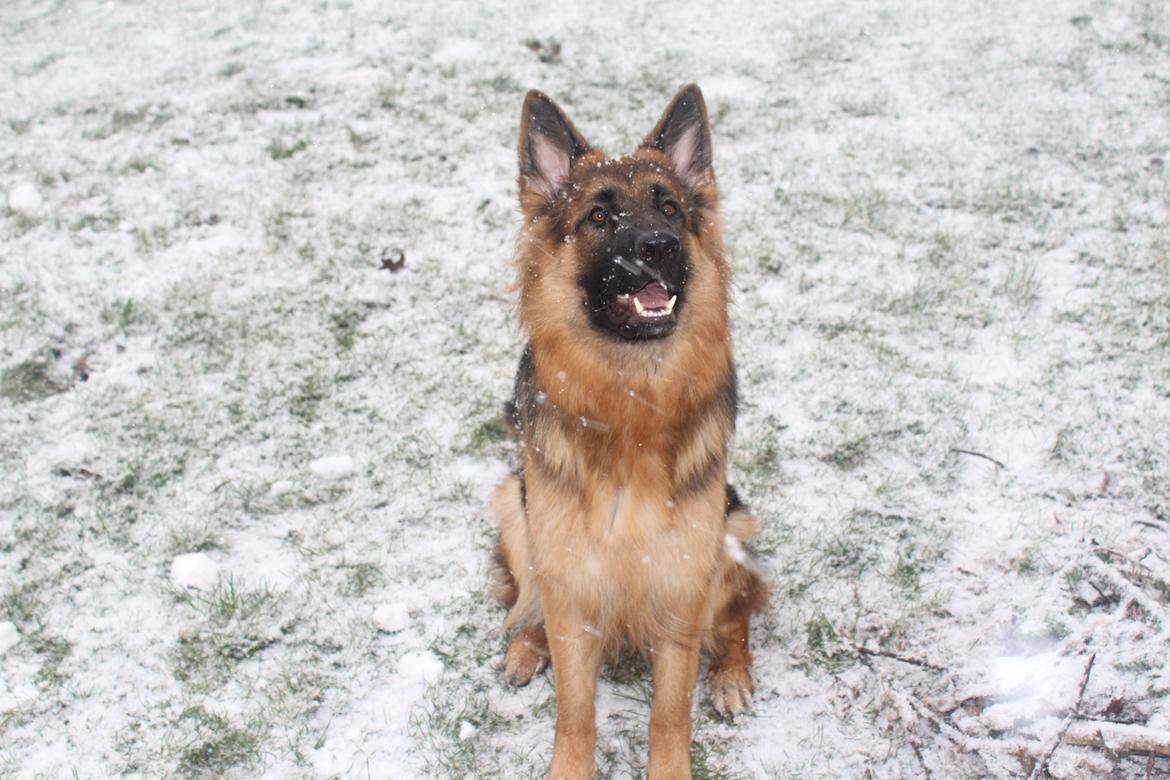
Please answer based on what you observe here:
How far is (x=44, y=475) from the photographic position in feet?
14.0

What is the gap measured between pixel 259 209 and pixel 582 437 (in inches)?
166

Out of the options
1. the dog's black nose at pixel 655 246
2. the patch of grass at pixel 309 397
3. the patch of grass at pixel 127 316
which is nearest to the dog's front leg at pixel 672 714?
the dog's black nose at pixel 655 246

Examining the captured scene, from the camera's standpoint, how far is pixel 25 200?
6.20m

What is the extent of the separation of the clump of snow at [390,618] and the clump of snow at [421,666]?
0.15 metres

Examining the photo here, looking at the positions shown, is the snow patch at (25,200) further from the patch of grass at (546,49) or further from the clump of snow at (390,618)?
the clump of snow at (390,618)

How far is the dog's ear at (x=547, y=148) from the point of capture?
3.21 meters

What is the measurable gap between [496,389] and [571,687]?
85.7 inches

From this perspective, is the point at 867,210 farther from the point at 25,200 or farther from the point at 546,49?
the point at 25,200

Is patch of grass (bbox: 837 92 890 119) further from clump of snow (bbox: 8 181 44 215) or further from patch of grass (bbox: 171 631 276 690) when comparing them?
clump of snow (bbox: 8 181 44 215)

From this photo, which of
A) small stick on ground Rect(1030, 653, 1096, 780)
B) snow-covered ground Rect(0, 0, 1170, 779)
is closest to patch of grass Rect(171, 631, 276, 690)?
snow-covered ground Rect(0, 0, 1170, 779)

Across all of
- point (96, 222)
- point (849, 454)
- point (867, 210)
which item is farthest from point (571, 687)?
point (96, 222)

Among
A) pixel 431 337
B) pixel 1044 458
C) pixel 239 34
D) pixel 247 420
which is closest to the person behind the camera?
pixel 1044 458

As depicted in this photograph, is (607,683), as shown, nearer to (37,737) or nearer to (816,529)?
(816,529)

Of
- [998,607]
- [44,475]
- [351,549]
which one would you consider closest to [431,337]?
[351,549]
